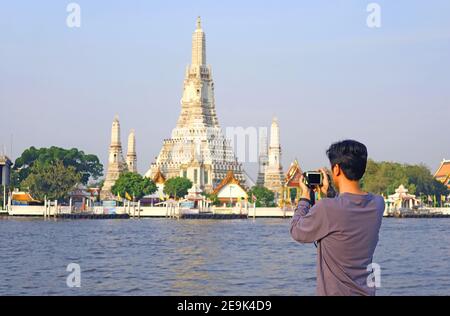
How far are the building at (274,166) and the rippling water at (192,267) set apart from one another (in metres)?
77.9

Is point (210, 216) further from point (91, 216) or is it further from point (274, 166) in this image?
point (274, 166)

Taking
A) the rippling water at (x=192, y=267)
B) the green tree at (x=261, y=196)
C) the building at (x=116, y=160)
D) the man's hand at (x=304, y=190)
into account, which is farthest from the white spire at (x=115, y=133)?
the man's hand at (x=304, y=190)

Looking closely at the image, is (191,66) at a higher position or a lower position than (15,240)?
higher

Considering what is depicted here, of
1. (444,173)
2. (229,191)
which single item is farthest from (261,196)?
(444,173)

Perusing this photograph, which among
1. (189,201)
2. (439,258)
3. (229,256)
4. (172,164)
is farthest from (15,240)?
(172,164)

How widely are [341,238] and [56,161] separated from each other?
107022 millimetres

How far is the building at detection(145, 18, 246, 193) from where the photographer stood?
128m

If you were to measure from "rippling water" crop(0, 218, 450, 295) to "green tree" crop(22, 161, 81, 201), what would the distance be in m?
48.0

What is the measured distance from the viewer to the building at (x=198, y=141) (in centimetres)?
12769

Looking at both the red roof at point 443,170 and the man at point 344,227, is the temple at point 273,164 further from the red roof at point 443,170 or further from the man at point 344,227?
the man at point 344,227

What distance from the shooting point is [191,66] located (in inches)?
5443

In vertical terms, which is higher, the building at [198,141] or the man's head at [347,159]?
the building at [198,141]

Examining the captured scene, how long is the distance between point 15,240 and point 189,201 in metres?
53.5
